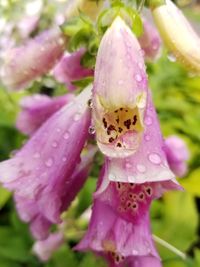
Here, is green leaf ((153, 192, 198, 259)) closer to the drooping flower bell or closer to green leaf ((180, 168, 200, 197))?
green leaf ((180, 168, 200, 197))

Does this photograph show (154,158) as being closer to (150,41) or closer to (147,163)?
(147,163)

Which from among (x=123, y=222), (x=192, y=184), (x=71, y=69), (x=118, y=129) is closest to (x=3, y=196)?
(x=192, y=184)

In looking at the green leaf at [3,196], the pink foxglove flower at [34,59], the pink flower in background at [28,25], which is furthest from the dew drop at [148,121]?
the pink flower in background at [28,25]

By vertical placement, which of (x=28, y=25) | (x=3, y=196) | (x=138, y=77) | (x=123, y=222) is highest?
(x=28, y=25)

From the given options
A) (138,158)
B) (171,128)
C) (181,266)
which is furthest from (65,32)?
(171,128)

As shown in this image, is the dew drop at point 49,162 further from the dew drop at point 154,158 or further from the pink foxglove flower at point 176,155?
the pink foxglove flower at point 176,155
